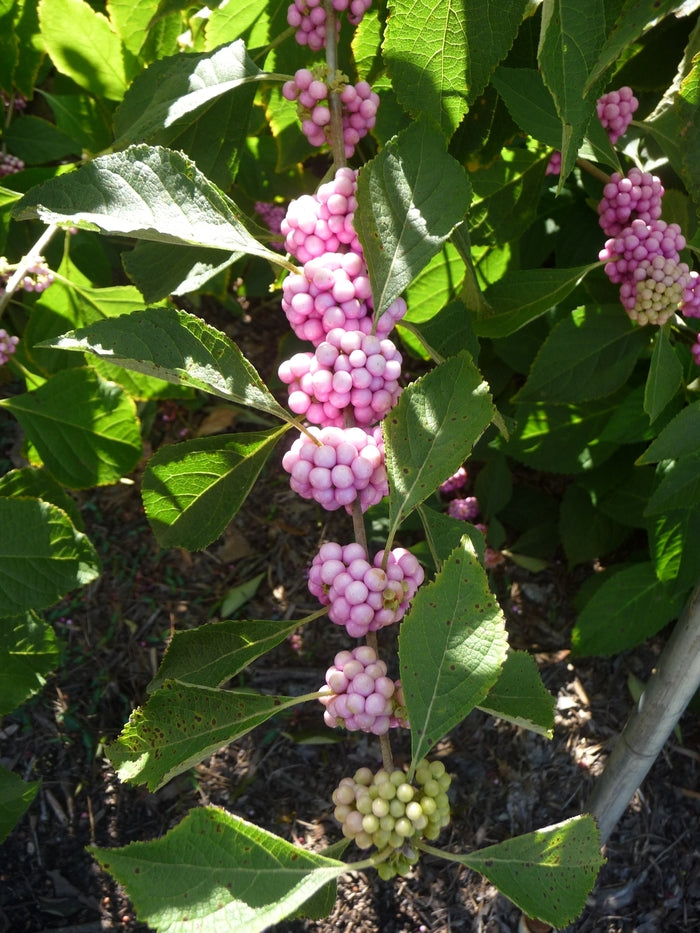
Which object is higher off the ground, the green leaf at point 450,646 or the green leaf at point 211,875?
the green leaf at point 450,646

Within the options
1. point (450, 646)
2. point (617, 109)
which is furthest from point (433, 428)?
point (617, 109)

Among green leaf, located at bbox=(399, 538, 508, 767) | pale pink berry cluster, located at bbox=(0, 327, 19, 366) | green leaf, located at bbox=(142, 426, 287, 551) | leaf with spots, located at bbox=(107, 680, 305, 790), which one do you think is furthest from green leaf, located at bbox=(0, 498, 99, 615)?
green leaf, located at bbox=(399, 538, 508, 767)

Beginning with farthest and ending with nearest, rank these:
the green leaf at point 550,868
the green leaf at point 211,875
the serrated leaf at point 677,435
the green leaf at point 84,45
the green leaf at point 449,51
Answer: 1. the green leaf at point 84,45
2. the serrated leaf at point 677,435
3. the green leaf at point 449,51
4. the green leaf at point 550,868
5. the green leaf at point 211,875

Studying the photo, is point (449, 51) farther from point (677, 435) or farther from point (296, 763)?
point (296, 763)

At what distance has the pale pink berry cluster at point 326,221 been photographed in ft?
3.18

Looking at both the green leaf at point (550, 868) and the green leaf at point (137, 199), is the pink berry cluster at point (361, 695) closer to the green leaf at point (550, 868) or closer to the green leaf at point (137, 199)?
the green leaf at point (550, 868)

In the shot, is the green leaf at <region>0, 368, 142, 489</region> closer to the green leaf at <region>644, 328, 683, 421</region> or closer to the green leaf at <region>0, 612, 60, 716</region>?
the green leaf at <region>0, 612, 60, 716</region>

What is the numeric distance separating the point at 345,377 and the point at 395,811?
452mm

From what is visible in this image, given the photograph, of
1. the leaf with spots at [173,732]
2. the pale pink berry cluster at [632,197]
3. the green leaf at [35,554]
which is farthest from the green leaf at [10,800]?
the pale pink berry cluster at [632,197]

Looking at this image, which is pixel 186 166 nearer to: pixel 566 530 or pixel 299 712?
pixel 566 530

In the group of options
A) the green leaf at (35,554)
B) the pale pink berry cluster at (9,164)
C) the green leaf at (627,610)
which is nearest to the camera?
the green leaf at (35,554)

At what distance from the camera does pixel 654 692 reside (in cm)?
153

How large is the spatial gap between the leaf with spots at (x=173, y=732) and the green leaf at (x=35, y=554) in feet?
1.85

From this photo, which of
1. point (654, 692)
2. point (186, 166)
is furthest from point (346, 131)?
point (654, 692)
